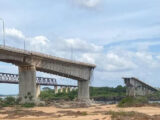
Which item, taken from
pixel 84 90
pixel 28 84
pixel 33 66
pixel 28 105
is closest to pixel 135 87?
pixel 84 90

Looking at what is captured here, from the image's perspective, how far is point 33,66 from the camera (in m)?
69.4

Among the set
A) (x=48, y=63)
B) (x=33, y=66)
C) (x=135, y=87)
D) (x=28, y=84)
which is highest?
(x=48, y=63)

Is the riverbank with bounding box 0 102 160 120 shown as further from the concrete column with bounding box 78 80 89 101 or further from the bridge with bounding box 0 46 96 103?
the concrete column with bounding box 78 80 89 101

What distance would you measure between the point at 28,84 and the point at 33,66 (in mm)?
3716

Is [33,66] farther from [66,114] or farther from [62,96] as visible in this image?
[62,96]

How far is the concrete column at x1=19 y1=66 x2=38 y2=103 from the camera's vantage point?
225 ft

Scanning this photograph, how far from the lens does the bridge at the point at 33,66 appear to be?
2542 inches

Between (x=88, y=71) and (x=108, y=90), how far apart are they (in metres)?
68.3

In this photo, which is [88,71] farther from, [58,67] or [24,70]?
[24,70]

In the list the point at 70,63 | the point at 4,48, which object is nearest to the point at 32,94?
the point at 4,48

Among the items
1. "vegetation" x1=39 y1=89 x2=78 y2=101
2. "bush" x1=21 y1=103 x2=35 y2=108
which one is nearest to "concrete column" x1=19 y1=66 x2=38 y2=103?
"bush" x1=21 y1=103 x2=35 y2=108

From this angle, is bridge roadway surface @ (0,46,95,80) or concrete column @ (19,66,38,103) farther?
concrete column @ (19,66,38,103)

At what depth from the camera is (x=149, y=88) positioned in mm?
139250

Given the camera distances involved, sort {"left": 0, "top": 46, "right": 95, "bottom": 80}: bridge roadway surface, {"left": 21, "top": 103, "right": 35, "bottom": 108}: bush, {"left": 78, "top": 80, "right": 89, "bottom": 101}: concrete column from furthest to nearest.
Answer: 1. {"left": 78, "top": 80, "right": 89, "bottom": 101}: concrete column
2. {"left": 0, "top": 46, "right": 95, "bottom": 80}: bridge roadway surface
3. {"left": 21, "top": 103, "right": 35, "bottom": 108}: bush
